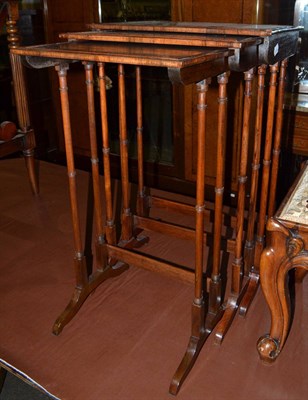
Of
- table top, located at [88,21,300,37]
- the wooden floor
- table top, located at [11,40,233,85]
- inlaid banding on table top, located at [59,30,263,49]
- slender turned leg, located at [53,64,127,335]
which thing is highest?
table top, located at [88,21,300,37]

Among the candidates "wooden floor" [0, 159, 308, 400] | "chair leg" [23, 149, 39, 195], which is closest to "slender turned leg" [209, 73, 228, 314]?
"wooden floor" [0, 159, 308, 400]

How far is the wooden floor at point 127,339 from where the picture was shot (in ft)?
4.27

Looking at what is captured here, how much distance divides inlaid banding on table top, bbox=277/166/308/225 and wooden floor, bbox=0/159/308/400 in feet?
1.52

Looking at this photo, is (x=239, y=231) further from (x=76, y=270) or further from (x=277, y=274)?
(x=76, y=270)

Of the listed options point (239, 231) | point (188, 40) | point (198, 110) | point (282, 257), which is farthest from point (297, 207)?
point (188, 40)

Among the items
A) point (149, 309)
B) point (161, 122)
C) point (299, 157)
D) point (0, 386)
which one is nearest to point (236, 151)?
point (299, 157)

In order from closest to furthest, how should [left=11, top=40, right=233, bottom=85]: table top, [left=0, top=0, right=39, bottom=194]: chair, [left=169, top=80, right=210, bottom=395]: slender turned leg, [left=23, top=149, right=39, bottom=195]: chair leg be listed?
[left=11, top=40, right=233, bottom=85]: table top, [left=169, top=80, right=210, bottom=395]: slender turned leg, [left=0, top=0, right=39, bottom=194]: chair, [left=23, top=149, right=39, bottom=195]: chair leg

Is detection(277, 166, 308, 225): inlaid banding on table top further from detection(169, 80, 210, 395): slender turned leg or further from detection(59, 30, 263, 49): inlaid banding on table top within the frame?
detection(59, 30, 263, 49): inlaid banding on table top

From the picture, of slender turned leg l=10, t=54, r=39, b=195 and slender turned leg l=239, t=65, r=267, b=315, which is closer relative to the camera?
slender turned leg l=239, t=65, r=267, b=315

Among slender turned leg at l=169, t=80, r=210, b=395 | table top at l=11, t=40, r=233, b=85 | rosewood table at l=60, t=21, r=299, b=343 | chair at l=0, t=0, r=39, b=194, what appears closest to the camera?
table top at l=11, t=40, r=233, b=85

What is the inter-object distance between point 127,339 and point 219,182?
0.59 metres

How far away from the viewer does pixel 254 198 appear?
1577 mm

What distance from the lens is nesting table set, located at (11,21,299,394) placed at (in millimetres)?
1165

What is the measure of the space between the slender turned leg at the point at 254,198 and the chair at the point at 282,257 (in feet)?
0.58
